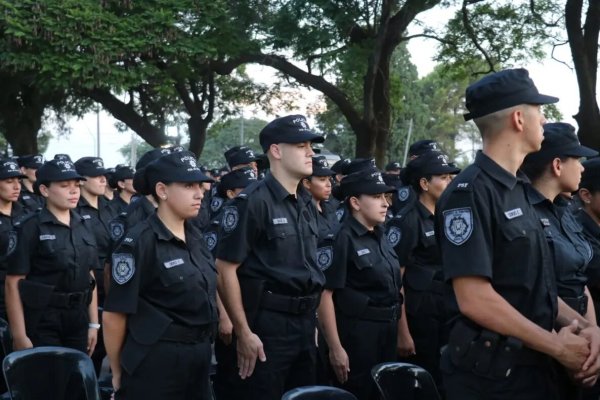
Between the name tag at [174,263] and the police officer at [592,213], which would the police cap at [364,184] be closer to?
the police officer at [592,213]

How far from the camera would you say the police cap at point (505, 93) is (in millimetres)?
3164

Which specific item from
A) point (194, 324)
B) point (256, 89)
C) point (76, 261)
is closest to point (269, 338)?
point (194, 324)

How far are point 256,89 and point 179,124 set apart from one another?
374 cm

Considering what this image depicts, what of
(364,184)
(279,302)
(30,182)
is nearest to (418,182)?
(364,184)

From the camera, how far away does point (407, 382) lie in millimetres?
3908

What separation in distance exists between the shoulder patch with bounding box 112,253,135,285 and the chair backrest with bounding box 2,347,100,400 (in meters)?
0.45

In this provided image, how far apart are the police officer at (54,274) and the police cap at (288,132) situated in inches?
79.6

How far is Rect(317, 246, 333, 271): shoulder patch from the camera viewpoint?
18.5 feet

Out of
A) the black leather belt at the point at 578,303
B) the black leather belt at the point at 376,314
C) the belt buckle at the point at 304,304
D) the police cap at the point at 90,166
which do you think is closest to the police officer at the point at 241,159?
the police cap at the point at 90,166

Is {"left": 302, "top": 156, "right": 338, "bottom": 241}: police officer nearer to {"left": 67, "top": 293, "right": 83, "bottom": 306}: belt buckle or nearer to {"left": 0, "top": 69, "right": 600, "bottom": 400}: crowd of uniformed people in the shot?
{"left": 0, "top": 69, "right": 600, "bottom": 400}: crowd of uniformed people

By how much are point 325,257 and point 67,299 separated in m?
2.02

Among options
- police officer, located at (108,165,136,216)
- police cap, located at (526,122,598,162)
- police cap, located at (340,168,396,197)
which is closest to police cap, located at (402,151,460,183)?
police cap, located at (340,168,396,197)

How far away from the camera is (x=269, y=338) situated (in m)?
4.84

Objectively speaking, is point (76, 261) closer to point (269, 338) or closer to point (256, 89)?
point (269, 338)
